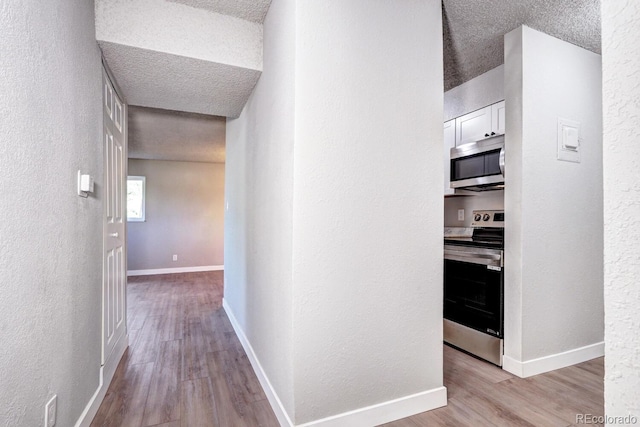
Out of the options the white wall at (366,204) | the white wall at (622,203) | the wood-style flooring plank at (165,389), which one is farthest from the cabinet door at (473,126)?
the wood-style flooring plank at (165,389)

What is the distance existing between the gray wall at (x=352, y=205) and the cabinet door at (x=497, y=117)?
105cm

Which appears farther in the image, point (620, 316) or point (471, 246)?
point (471, 246)

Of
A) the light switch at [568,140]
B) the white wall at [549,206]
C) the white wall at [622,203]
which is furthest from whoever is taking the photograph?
the light switch at [568,140]

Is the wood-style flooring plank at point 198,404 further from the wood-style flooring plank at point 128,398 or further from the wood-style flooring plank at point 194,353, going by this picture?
the wood-style flooring plank at point 128,398

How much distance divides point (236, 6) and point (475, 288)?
2.66 meters

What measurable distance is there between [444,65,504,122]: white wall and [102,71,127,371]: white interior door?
293cm

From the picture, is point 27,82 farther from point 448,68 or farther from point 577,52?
point 577,52

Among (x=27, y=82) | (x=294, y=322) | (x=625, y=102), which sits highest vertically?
(x=27, y=82)

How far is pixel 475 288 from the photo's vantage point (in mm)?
2604

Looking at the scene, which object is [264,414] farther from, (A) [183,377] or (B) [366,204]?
(B) [366,204]

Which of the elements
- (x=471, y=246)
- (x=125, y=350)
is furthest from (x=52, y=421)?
(x=471, y=246)

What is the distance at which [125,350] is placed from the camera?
2.72 m

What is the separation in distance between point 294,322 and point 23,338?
998 mm

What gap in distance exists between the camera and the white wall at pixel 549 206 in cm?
227
